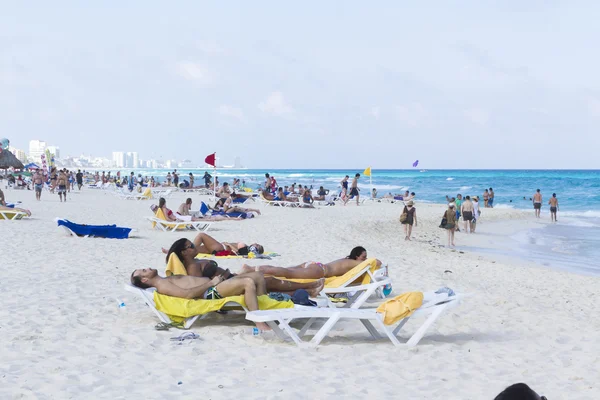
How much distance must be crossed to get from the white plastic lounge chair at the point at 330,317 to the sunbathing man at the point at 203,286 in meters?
0.24

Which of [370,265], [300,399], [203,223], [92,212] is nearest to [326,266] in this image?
[370,265]

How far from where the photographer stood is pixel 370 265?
6.68m

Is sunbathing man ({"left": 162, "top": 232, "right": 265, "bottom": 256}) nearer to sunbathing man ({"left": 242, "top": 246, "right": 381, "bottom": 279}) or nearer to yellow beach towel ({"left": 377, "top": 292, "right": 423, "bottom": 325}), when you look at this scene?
sunbathing man ({"left": 242, "top": 246, "right": 381, "bottom": 279})

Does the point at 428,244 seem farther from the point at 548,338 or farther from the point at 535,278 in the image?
the point at 548,338

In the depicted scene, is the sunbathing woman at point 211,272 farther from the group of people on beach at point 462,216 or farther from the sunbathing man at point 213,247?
the group of people on beach at point 462,216

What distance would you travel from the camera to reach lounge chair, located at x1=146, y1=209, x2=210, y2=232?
45.0 ft

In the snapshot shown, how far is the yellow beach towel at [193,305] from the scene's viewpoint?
17.1ft

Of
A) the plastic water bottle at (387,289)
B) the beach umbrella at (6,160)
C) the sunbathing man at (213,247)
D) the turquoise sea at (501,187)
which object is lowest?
the turquoise sea at (501,187)

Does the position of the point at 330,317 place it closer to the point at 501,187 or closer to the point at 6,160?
the point at 6,160

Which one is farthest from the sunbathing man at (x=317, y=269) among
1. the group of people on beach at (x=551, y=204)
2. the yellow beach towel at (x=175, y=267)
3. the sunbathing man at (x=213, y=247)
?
the group of people on beach at (x=551, y=204)

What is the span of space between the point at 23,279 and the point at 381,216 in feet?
48.8

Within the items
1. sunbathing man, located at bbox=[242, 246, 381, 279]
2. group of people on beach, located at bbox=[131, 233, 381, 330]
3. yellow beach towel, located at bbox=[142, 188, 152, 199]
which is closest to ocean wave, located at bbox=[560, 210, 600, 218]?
yellow beach towel, located at bbox=[142, 188, 152, 199]

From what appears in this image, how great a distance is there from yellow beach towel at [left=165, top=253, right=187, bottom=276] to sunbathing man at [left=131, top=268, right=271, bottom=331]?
1.44ft

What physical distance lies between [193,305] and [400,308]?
180 centimetres
